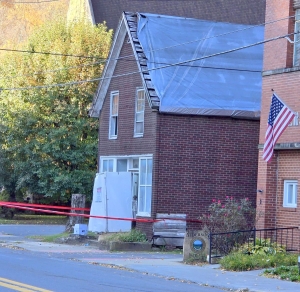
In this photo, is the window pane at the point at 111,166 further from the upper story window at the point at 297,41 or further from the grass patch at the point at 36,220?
the upper story window at the point at 297,41

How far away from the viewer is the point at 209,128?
982 inches

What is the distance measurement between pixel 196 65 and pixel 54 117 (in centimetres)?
1385

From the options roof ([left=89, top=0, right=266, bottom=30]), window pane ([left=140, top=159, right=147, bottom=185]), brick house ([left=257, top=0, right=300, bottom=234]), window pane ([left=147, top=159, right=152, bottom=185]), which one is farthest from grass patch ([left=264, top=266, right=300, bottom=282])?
roof ([left=89, top=0, right=266, bottom=30])

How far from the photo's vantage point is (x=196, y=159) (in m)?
24.8

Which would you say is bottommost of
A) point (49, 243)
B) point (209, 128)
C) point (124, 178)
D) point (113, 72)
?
point (49, 243)

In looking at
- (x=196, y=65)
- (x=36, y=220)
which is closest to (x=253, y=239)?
(x=196, y=65)

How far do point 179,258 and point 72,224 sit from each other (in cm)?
725

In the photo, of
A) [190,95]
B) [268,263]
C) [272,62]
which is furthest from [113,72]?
[268,263]

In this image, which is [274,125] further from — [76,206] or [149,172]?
[76,206]

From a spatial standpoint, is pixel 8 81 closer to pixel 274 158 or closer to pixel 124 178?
pixel 124 178

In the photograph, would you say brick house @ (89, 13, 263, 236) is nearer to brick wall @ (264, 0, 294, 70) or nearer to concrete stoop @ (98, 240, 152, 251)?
concrete stoop @ (98, 240, 152, 251)

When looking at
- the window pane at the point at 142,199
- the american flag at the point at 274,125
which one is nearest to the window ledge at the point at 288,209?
the american flag at the point at 274,125

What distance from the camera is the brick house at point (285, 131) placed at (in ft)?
62.8

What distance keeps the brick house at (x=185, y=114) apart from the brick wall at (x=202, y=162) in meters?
0.03
